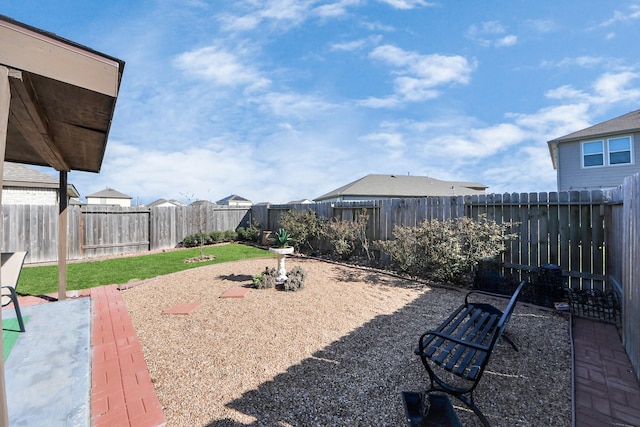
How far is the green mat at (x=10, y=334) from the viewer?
10.7ft

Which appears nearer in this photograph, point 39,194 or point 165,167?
point 39,194

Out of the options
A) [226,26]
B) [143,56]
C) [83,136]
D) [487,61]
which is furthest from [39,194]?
[487,61]

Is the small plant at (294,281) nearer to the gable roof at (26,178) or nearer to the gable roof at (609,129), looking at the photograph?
the gable roof at (26,178)

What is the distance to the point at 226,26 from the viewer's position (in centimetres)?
761

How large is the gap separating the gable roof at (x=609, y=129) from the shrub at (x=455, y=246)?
11.7 metres

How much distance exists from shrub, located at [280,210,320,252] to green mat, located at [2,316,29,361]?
7.43 m

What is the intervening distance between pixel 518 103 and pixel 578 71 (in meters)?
3.13

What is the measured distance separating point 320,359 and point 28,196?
15157 millimetres

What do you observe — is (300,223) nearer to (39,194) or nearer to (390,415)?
(390,415)

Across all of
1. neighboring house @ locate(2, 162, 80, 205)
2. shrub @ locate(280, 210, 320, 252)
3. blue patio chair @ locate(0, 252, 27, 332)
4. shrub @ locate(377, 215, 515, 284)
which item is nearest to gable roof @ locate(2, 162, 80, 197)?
neighboring house @ locate(2, 162, 80, 205)

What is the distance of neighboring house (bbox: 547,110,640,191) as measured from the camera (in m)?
12.4

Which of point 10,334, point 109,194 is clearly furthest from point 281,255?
point 109,194

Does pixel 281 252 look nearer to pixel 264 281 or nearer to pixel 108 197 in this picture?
pixel 264 281

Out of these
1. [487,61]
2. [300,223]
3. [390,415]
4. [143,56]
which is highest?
[487,61]
